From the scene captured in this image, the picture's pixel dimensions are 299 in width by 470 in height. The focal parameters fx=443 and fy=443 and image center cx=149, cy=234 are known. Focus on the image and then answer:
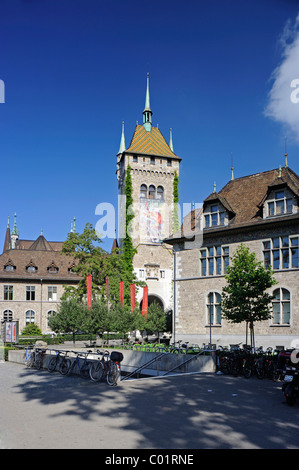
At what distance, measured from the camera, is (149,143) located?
206ft

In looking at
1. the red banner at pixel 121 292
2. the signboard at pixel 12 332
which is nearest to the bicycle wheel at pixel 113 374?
the signboard at pixel 12 332

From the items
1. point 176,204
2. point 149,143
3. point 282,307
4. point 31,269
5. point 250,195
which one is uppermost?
point 149,143

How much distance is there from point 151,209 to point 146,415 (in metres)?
49.3

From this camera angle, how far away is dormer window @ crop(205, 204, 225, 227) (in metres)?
33.3

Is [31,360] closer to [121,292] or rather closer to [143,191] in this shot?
[121,292]

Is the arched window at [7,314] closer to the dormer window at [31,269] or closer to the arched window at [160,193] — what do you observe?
the dormer window at [31,269]

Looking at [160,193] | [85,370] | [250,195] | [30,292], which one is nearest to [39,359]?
[85,370]

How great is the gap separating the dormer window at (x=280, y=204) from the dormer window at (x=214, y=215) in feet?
13.4

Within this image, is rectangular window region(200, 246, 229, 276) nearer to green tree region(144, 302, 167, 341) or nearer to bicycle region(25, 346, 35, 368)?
green tree region(144, 302, 167, 341)

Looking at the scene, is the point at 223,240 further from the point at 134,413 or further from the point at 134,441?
the point at 134,441

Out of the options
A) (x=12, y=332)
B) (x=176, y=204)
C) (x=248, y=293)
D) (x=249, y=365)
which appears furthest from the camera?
(x=176, y=204)

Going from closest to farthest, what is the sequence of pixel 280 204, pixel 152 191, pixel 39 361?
pixel 39 361 < pixel 280 204 < pixel 152 191

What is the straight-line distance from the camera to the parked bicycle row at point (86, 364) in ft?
47.2

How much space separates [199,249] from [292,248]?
7.75 meters
